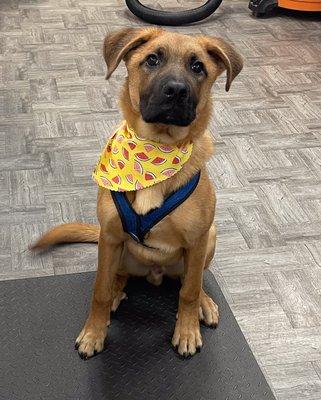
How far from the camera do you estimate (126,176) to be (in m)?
1.93

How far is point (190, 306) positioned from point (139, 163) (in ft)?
1.71

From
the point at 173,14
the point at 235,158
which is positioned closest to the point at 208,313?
the point at 235,158

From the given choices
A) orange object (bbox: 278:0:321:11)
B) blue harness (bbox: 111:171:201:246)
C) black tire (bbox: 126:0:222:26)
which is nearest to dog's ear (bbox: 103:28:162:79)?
blue harness (bbox: 111:171:201:246)

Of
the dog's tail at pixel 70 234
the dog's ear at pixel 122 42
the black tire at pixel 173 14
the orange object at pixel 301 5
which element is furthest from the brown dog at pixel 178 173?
the orange object at pixel 301 5

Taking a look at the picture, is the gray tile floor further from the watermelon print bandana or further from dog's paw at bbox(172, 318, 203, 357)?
the watermelon print bandana

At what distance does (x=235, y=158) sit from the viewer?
10.4 ft

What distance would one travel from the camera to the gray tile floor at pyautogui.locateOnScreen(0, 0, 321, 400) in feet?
7.70

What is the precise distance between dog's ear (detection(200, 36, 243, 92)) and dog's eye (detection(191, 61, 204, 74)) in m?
0.08

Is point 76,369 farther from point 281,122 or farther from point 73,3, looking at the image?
point 73,3

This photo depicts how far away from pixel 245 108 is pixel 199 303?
1.74m

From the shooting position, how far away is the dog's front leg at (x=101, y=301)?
202cm

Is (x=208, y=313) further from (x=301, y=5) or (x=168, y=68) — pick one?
(x=301, y=5)

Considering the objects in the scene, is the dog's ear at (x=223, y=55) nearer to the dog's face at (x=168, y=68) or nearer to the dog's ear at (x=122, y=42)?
the dog's face at (x=168, y=68)

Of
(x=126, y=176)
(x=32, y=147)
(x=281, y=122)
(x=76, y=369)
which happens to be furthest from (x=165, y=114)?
(x=281, y=122)
